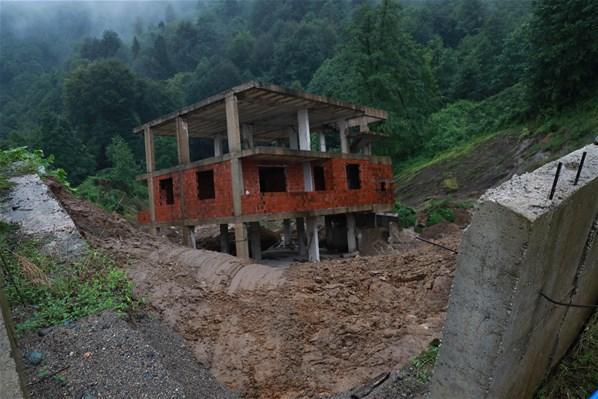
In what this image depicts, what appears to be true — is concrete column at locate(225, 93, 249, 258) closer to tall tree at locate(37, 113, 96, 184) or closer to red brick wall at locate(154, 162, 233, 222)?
red brick wall at locate(154, 162, 233, 222)

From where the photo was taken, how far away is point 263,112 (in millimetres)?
18609

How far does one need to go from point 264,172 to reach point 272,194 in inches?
172

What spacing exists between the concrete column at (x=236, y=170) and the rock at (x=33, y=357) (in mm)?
10272

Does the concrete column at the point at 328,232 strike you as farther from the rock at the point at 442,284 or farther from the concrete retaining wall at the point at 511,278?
the concrete retaining wall at the point at 511,278

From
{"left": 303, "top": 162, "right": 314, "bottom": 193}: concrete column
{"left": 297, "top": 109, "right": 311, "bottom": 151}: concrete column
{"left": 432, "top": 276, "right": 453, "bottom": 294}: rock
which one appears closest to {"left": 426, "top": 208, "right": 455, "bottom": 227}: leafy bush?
{"left": 303, "top": 162, "right": 314, "bottom": 193}: concrete column

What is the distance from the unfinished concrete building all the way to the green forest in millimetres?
7994

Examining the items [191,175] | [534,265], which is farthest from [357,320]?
[191,175]

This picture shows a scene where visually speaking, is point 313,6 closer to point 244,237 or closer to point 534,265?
point 244,237

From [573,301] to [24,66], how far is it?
99056 mm

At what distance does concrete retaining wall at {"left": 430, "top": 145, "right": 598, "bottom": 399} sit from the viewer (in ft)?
8.39

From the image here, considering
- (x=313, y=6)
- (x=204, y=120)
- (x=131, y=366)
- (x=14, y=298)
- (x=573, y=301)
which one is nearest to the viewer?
(x=573, y=301)

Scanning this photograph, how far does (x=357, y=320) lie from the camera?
718cm

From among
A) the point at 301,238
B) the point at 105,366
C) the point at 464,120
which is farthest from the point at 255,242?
the point at 464,120

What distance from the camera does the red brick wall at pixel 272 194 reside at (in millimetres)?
15832
